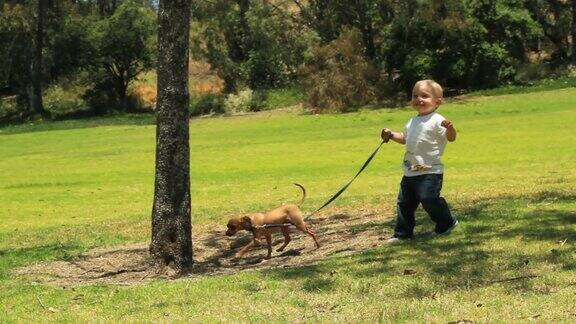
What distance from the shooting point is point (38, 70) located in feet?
179

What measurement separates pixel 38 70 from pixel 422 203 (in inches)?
1972

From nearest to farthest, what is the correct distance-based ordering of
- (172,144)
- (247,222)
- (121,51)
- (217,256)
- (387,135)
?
(387,135), (172,144), (247,222), (217,256), (121,51)

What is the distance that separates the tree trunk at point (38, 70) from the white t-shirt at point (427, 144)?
49540mm

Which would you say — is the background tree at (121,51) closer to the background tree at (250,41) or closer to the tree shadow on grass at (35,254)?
the background tree at (250,41)

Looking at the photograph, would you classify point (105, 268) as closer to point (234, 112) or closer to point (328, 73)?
point (328, 73)

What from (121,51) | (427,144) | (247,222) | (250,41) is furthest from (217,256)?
(121,51)

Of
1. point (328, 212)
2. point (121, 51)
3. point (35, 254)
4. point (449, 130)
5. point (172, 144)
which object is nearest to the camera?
point (449, 130)

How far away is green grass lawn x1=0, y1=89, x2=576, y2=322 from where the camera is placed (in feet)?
19.2

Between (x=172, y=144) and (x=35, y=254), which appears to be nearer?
(x=172, y=144)

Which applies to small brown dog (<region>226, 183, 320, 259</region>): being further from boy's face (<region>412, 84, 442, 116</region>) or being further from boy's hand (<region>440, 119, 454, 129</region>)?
boy's hand (<region>440, 119, 454, 129</region>)

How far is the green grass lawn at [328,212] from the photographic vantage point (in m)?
5.87

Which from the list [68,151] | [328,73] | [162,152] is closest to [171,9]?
[162,152]

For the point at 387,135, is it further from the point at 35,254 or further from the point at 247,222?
the point at 35,254

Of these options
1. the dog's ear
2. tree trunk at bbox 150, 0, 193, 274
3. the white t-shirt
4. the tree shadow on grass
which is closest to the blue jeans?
the white t-shirt
